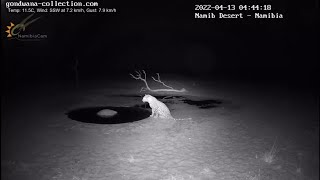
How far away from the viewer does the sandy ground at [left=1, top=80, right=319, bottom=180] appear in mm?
7332

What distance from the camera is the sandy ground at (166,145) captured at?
7332 millimetres

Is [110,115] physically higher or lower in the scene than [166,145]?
higher

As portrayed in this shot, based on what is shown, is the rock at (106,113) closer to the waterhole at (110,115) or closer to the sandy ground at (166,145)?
the waterhole at (110,115)

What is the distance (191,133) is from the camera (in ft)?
35.2

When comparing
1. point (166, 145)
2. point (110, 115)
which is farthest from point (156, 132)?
point (110, 115)

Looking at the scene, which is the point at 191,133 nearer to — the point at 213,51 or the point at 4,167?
the point at 4,167

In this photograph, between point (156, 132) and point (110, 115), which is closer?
point (156, 132)

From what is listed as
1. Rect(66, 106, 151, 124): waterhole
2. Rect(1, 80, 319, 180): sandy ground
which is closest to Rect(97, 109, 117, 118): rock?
Rect(66, 106, 151, 124): waterhole

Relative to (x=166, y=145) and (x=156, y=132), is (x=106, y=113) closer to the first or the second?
(x=156, y=132)

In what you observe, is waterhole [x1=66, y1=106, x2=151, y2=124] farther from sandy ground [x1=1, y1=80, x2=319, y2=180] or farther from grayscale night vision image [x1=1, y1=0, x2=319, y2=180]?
sandy ground [x1=1, y1=80, x2=319, y2=180]

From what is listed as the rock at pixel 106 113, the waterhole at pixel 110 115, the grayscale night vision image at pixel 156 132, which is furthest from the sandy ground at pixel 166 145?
the rock at pixel 106 113

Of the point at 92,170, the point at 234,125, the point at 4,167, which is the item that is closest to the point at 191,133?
the point at 234,125

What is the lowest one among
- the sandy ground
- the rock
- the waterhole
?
the sandy ground

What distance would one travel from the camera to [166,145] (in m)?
9.38
